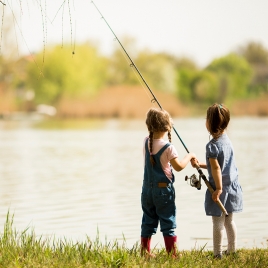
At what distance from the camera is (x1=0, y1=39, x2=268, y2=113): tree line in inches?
2431

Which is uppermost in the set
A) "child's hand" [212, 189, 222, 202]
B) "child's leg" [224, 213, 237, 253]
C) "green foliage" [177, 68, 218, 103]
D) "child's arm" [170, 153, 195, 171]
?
"green foliage" [177, 68, 218, 103]

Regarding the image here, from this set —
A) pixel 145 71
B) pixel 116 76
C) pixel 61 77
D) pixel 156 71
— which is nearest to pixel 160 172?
pixel 61 77

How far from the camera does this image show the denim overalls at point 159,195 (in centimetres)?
528

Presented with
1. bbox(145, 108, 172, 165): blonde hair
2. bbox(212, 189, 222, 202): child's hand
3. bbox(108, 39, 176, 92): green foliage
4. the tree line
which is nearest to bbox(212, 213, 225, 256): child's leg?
bbox(212, 189, 222, 202): child's hand

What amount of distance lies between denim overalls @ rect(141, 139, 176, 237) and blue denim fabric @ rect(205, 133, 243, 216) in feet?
0.89

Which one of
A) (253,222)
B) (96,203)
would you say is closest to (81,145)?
(96,203)

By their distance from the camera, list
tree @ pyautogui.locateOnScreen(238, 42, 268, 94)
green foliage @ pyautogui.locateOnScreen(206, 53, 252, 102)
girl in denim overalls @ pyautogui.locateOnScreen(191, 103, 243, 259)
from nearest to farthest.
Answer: girl in denim overalls @ pyautogui.locateOnScreen(191, 103, 243, 259) < green foliage @ pyautogui.locateOnScreen(206, 53, 252, 102) < tree @ pyautogui.locateOnScreen(238, 42, 268, 94)

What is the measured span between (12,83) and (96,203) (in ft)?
190

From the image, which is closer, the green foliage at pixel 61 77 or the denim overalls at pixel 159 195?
the denim overalls at pixel 159 195

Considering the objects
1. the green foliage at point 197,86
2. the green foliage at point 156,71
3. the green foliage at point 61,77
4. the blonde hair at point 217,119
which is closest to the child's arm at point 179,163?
the blonde hair at point 217,119

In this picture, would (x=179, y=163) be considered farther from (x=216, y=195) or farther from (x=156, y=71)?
(x=156, y=71)

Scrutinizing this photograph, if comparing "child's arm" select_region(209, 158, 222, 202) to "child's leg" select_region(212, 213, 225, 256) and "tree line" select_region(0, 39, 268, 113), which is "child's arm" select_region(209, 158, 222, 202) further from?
"tree line" select_region(0, 39, 268, 113)

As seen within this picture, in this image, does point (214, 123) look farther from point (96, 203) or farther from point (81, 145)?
point (81, 145)

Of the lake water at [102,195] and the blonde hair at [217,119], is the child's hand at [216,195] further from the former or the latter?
the lake water at [102,195]
